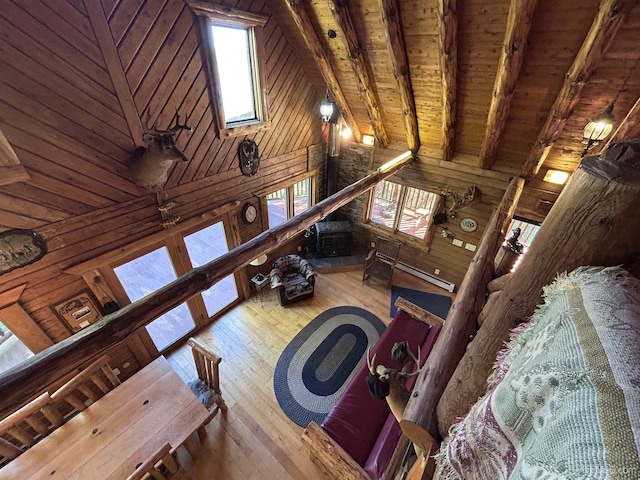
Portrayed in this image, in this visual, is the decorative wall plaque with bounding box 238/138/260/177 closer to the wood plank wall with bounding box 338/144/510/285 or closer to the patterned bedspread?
the wood plank wall with bounding box 338/144/510/285

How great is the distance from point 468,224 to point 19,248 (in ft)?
21.8

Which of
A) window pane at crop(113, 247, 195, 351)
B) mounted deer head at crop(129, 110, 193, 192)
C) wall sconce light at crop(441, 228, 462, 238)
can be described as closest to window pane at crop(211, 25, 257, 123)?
mounted deer head at crop(129, 110, 193, 192)

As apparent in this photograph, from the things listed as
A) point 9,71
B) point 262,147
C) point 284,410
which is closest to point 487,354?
point 284,410

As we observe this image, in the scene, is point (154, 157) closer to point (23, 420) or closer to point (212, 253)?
point (212, 253)

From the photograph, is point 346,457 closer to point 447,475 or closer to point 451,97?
point 447,475

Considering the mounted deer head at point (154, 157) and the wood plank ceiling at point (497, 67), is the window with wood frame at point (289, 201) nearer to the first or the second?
the wood plank ceiling at point (497, 67)

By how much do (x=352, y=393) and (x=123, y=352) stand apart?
3302mm

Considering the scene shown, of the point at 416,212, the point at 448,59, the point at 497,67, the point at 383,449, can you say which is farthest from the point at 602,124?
the point at 416,212

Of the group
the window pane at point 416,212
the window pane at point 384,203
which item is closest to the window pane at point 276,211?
the window pane at point 384,203

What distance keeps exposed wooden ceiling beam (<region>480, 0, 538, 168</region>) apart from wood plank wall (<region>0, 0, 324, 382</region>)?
3.22 metres

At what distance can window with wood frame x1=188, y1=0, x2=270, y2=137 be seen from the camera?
11.2 ft

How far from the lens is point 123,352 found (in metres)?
3.84

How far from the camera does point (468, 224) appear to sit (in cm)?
545

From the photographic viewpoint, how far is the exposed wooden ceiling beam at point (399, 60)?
3.13 meters
